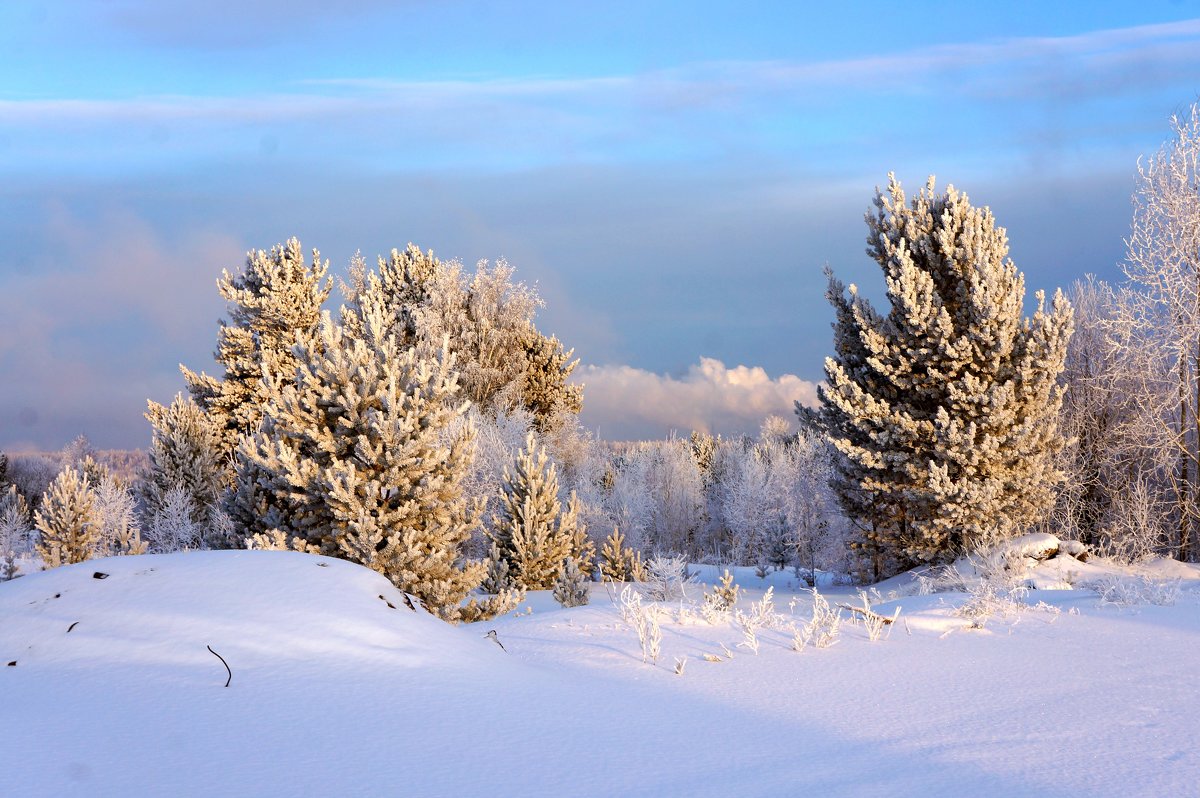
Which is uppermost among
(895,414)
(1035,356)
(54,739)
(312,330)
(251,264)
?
(251,264)

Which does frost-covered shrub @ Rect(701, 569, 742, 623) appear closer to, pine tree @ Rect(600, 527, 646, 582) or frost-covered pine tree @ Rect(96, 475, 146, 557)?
pine tree @ Rect(600, 527, 646, 582)

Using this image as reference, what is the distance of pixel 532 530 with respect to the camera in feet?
65.6

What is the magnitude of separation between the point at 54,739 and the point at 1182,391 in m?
20.4

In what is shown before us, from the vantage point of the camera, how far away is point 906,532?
62.3 feet

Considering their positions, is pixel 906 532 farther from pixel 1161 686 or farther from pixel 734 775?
pixel 734 775

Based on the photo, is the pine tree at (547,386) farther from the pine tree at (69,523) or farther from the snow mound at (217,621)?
the snow mound at (217,621)

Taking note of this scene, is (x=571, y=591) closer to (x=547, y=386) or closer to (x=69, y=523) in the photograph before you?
(x=69, y=523)

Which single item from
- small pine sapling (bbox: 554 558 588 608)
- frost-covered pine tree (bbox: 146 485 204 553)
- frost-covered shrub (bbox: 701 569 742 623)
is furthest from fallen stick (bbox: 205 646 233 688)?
frost-covered pine tree (bbox: 146 485 204 553)

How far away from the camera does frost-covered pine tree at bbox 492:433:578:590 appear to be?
19828 millimetres

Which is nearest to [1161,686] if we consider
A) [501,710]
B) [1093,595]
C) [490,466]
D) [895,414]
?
[501,710]

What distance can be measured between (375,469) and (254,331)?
916 inches

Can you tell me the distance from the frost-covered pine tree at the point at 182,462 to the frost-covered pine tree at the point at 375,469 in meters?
19.3

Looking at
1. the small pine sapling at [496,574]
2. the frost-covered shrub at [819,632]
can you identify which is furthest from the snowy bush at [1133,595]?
the small pine sapling at [496,574]

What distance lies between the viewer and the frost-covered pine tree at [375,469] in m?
13.8
